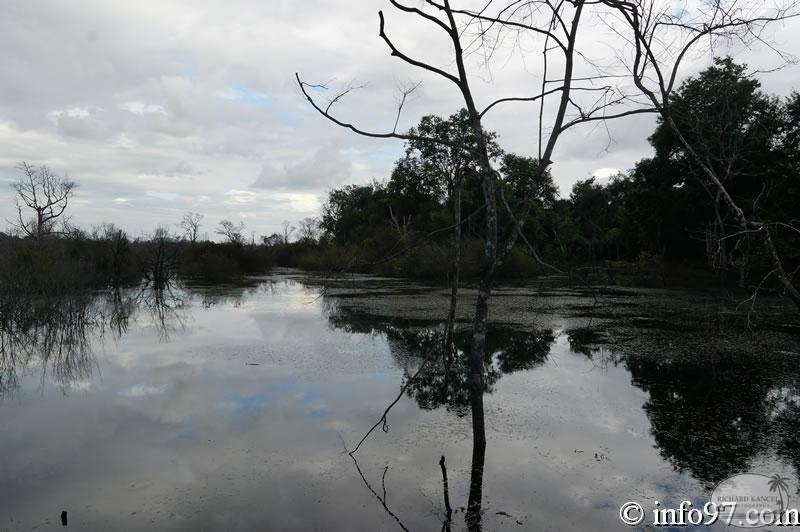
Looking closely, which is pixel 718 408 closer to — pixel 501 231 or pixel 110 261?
pixel 501 231

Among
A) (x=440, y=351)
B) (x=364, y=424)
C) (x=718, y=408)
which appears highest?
(x=440, y=351)

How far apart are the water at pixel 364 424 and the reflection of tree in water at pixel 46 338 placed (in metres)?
0.07

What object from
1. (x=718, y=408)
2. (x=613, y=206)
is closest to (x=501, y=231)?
(x=718, y=408)

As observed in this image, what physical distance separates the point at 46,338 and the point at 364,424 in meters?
8.63

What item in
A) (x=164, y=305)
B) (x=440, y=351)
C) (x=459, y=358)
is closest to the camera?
(x=440, y=351)

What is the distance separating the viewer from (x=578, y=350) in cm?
1075

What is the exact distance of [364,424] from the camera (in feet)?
21.4

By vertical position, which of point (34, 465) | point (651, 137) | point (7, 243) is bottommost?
point (34, 465)

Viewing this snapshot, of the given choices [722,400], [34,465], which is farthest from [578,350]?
[34,465]

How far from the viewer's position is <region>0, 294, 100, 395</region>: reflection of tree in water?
9359mm

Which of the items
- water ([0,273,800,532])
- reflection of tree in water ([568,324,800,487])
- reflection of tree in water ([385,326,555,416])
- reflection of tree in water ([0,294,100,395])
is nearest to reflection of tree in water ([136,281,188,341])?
water ([0,273,800,532])

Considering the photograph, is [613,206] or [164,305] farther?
[613,206]

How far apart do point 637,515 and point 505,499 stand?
0.95m

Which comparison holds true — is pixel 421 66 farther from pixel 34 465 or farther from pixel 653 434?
pixel 34 465
